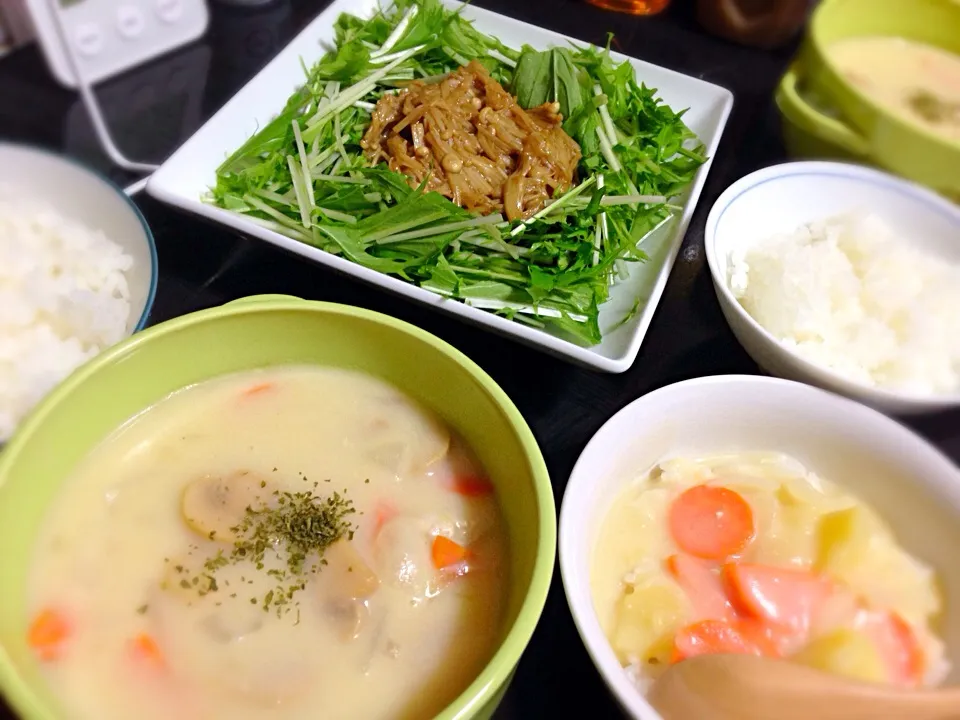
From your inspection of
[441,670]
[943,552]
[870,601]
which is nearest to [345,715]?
[441,670]

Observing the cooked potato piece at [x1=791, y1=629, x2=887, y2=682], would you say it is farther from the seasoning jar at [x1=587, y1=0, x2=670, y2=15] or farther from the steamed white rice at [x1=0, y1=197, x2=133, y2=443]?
the seasoning jar at [x1=587, y1=0, x2=670, y2=15]

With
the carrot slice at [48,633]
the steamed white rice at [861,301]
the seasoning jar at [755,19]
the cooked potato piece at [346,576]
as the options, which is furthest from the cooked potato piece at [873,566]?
the seasoning jar at [755,19]

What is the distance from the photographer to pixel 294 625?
2.35 ft

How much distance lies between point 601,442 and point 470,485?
153 millimetres

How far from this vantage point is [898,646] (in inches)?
30.8

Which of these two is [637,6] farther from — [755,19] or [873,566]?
[873,566]

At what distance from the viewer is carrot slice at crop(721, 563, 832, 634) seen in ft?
2.55

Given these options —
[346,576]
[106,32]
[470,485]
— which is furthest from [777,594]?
[106,32]

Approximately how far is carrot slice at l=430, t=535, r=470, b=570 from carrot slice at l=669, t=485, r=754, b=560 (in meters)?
0.25

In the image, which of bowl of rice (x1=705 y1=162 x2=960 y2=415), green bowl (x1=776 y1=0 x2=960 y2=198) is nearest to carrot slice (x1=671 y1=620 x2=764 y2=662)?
bowl of rice (x1=705 y1=162 x2=960 y2=415)

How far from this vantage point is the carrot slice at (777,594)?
778 mm

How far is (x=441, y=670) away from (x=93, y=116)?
4.09 feet

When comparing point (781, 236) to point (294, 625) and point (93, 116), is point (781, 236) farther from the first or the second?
point (93, 116)

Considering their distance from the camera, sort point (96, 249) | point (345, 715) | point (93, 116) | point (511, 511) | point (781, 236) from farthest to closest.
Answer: point (93, 116) → point (781, 236) → point (96, 249) → point (511, 511) → point (345, 715)
